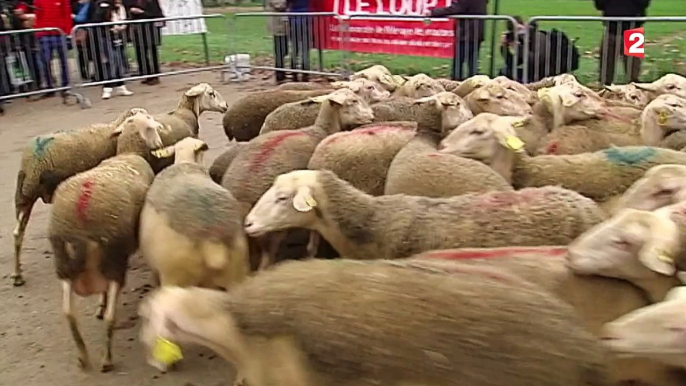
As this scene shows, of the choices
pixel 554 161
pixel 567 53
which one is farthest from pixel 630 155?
pixel 567 53

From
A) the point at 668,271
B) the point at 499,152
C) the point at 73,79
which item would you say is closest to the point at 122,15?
the point at 73,79

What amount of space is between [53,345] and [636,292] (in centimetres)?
319

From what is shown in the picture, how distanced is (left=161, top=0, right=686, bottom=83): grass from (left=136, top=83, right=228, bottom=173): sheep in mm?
4743

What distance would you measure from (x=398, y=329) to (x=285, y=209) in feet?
5.25

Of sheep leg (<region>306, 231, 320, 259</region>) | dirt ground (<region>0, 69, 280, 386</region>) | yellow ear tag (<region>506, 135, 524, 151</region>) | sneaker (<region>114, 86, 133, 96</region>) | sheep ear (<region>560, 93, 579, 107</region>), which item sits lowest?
dirt ground (<region>0, 69, 280, 386</region>)

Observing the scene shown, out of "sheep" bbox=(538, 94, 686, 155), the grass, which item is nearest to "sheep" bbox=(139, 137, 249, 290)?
"sheep" bbox=(538, 94, 686, 155)

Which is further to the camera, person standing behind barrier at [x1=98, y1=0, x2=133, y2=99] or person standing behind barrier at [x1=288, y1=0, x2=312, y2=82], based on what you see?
person standing behind barrier at [x1=288, y1=0, x2=312, y2=82]

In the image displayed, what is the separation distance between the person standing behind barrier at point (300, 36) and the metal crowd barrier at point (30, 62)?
141 inches

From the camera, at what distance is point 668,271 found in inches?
96.7

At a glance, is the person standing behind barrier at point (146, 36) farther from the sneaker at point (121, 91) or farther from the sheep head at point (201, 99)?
the sheep head at point (201, 99)

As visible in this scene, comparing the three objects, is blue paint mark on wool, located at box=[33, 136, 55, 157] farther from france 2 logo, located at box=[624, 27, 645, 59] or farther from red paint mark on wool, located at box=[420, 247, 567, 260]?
france 2 logo, located at box=[624, 27, 645, 59]

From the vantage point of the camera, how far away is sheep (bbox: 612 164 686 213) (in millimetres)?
3143

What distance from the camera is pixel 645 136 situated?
4652 millimetres

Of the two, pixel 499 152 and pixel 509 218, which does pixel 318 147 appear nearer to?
pixel 499 152
